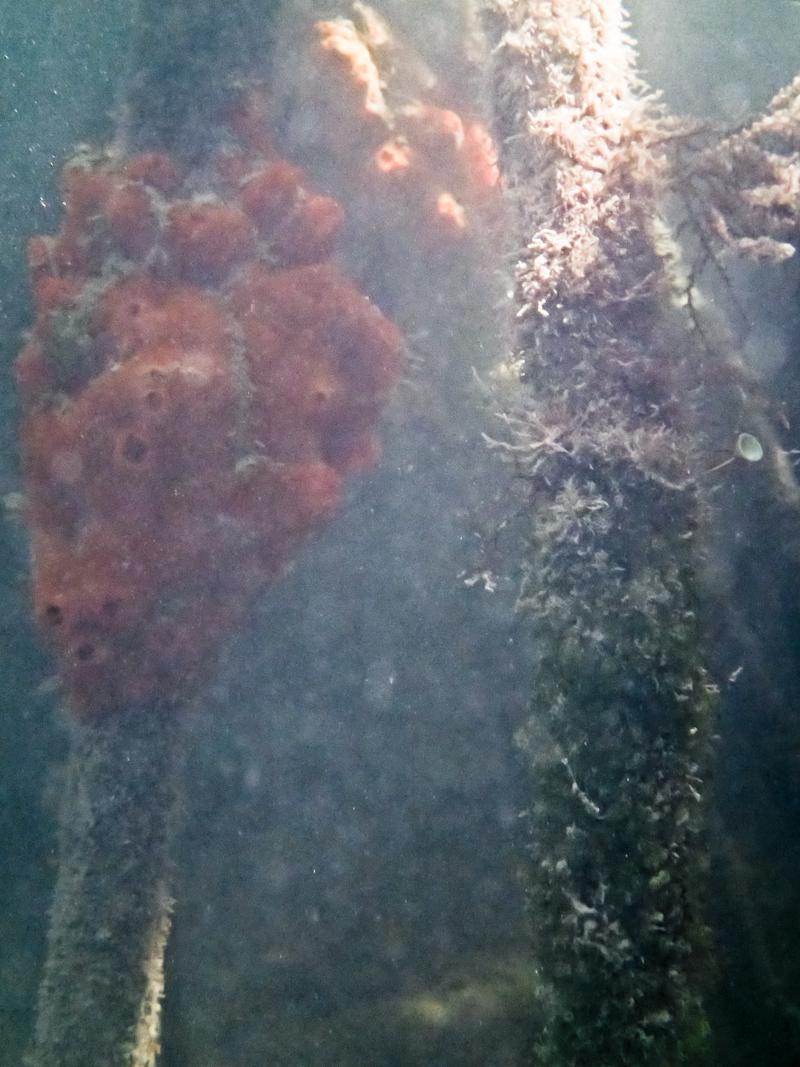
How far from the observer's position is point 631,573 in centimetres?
290

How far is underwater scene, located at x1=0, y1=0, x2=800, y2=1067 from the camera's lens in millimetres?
2924

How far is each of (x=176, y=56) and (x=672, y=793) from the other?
18.8ft

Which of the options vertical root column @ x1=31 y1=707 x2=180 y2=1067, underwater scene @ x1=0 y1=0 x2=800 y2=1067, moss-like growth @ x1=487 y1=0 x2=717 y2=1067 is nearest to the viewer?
moss-like growth @ x1=487 y1=0 x2=717 y2=1067

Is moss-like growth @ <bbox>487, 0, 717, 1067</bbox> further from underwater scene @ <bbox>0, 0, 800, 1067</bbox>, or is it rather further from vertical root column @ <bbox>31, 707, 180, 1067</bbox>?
vertical root column @ <bbox>31, 707, 180, 1067</bbox>

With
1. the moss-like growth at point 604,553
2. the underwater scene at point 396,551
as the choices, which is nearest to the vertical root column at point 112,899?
the underwater scene at point 396,551

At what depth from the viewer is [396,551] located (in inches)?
207

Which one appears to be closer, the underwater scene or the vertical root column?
the underwater scene

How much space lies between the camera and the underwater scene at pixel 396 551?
292 cm

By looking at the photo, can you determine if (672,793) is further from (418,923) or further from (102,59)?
(102,59)

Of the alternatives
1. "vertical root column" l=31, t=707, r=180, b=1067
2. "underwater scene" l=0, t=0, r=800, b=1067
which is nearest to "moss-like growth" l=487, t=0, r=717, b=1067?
"underwater scene" l=0, t=0, r=800, b=1067

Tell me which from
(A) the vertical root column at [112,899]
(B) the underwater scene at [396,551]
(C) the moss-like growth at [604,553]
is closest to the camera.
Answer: (C) the moss-like growth at [604,553]

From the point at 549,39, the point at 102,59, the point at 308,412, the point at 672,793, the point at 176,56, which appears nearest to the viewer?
the point at 672,793

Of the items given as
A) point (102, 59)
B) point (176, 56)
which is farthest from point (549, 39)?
point (102, 59)

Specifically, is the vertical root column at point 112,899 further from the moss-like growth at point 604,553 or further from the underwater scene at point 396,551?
the moss-like growth at point 604,553
